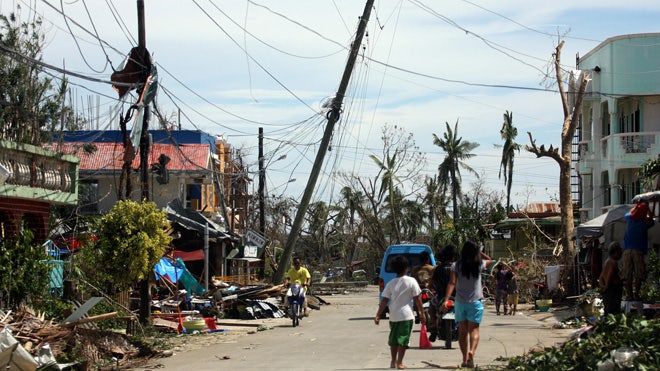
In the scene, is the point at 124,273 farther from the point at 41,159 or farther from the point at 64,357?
the point at 64,357

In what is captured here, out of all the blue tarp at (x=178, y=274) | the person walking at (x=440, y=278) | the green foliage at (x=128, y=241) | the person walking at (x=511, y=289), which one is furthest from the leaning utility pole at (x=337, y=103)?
the person walking at (x=440, y=278)

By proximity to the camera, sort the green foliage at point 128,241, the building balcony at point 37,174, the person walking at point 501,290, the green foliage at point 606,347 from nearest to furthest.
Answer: the green foliage at point 606,347 → the building balcony at point 37,174 → the green foliage at point 128,241 → the person walking at point 501,290

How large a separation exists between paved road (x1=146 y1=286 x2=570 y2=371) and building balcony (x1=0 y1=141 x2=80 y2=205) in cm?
425

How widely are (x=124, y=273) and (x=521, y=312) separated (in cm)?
1587

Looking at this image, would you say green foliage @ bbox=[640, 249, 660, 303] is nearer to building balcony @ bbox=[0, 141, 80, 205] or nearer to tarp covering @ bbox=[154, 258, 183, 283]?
building balcony @ bbox=[0, 141, 80, 205]

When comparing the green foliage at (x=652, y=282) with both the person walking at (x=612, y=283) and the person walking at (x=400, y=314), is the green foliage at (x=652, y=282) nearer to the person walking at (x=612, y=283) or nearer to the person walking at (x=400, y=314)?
the person walking at (x=612, y=283)

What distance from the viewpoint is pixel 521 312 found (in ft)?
101

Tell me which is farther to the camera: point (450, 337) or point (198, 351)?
point (198, 351)

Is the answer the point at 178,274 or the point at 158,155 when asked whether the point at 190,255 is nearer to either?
the point at 178,274

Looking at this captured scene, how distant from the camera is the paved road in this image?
1390 centimetres

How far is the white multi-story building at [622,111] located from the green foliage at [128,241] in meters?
20.5

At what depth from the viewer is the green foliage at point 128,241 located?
1961 cm

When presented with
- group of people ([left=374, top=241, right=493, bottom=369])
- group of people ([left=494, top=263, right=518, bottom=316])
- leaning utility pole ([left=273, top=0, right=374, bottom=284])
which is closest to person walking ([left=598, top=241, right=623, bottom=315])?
group of people ([left=374, top=241, right=493, bottom=369])

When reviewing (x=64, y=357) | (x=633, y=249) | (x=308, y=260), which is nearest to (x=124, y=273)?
(x=64, y=357)
